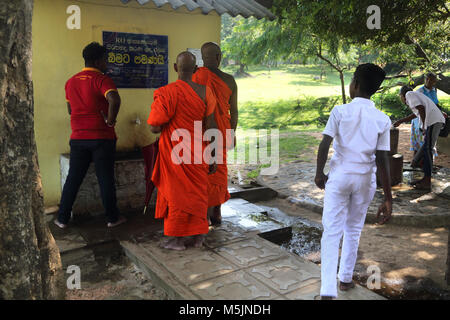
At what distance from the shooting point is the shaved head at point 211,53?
4.20m

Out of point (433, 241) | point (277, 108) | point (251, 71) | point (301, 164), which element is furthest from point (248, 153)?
point (251, 71)

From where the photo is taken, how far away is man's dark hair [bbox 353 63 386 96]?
2820 mm

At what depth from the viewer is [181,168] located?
144 inches

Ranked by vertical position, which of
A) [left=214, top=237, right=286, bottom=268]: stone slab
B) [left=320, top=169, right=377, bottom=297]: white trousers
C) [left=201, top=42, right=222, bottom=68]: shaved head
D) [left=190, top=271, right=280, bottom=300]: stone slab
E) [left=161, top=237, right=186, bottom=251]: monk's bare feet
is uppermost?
[left=201, top=42, right=222, bottom=68]: shaved head

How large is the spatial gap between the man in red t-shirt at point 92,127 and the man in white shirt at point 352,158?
7.87ft

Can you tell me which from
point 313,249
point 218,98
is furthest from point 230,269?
point 218,98

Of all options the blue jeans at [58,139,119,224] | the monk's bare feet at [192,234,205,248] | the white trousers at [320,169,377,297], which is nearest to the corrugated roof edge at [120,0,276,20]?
the blue jeans at [58,139,119,224]

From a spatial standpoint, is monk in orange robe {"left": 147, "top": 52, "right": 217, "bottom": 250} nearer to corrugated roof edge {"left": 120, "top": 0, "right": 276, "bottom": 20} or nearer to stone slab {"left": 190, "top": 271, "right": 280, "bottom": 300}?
stone slab {"left": 190, "top": 271, "right": 280, "bottom": 300}

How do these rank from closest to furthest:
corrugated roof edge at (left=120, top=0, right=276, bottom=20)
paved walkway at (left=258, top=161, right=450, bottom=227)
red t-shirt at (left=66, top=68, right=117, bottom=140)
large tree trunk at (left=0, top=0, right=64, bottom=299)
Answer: large tree trunk at (left=0, top=0, right=64, bottom=299)
red t-shirt at (left=66, top=68, right=117, bottom=140)
corrugated roof edge at (left=120, top=0, right=276, bottom=20)
paved walkway at (left=258, top=161, right=450, bottom=227)

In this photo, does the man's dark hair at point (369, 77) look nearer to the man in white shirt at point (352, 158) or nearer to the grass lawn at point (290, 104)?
the man in white shirt at point (352, 158)

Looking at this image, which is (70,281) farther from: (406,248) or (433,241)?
(433,241)

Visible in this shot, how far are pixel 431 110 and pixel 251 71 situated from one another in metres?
24.6

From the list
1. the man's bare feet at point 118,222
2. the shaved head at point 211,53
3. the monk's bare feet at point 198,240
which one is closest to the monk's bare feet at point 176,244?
the monk's bare feet at point 198,240

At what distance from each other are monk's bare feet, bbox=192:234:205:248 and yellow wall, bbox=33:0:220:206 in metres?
2.01
